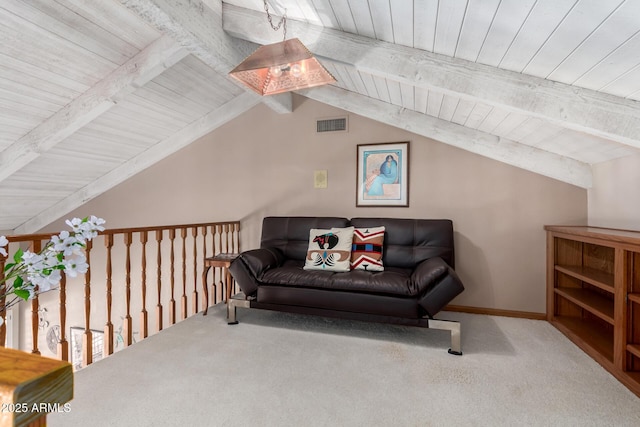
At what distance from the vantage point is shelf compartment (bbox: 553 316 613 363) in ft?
7.20

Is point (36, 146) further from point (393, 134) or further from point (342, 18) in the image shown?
point (393, 134)

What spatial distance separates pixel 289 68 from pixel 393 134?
5.61ft

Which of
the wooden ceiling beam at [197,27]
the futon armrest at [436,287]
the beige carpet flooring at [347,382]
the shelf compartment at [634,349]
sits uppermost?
the wooden ceiling beam at [197,27]

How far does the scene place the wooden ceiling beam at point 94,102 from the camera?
2.81 m

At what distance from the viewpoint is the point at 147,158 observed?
4391mm

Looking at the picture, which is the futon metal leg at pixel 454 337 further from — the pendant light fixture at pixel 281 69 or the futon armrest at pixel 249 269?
the pendant light fixture at pixel 281 69

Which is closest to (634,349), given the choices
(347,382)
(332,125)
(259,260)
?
(347,382)

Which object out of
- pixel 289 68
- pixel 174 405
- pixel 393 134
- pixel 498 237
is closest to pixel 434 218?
pixel 498 237

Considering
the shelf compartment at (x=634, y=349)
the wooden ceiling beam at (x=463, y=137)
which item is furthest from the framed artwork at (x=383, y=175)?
the shelf compartment at (x=634, y=349)

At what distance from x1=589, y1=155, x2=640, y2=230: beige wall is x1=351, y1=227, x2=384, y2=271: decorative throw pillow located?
1851mm

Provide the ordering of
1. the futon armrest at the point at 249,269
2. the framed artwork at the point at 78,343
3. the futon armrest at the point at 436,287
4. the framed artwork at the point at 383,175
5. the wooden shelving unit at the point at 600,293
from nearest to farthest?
the wooden shelving unit at the point at 600,293, the futon armrest at the point at 436,287, the futon armrest at the point at 249,269, the framed artwork at the point at 383,175, the framed artwork at the point at 78,343

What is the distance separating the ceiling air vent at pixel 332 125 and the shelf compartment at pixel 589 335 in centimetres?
282

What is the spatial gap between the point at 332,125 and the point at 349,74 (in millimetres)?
843

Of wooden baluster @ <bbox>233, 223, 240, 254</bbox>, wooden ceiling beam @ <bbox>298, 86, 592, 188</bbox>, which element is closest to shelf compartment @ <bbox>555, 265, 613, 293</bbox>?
wooden ceiling beam @ <bbox>298, 86, 592, 188</bbox>
